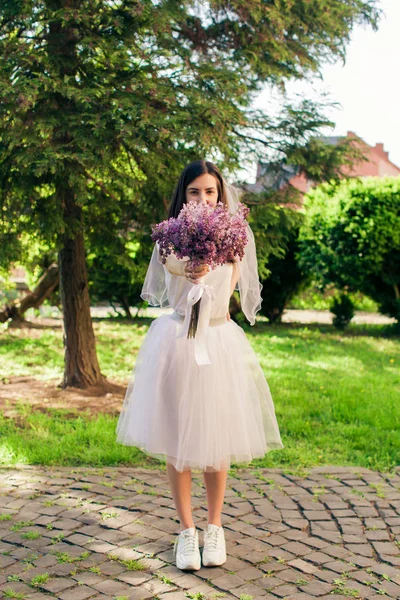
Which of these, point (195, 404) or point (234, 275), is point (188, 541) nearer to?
point (195, 404)

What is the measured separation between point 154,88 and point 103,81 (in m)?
0.52

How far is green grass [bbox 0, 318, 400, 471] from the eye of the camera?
5.28 meters

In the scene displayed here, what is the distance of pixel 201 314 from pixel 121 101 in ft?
9.99

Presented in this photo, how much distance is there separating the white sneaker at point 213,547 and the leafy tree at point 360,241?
8429 millimetres

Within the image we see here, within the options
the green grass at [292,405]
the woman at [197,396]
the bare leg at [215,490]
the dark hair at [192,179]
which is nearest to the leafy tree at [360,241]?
the green grass at [292,405]

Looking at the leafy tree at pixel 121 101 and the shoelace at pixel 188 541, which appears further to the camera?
A: the leafy tree at pixel 121 101

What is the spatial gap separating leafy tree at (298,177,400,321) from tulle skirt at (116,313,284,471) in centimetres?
824

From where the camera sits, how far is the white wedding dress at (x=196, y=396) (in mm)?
3270

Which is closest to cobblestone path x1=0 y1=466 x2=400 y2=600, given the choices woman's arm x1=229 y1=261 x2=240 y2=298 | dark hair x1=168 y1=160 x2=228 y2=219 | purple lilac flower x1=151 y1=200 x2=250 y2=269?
woman's arm x1=229 y1=261 x2=240 y2=298

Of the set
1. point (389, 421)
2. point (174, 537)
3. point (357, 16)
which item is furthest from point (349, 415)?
point (357, 16)

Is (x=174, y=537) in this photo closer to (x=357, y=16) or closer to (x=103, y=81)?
(x=103, y=81)

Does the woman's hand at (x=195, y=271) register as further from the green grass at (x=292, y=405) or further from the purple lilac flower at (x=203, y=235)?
the green grass at (x=292, y=405)

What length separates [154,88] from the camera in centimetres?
581

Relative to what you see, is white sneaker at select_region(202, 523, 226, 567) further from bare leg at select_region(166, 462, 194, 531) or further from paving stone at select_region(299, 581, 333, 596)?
paving stone at select_region(299, 581, 333, 596)
